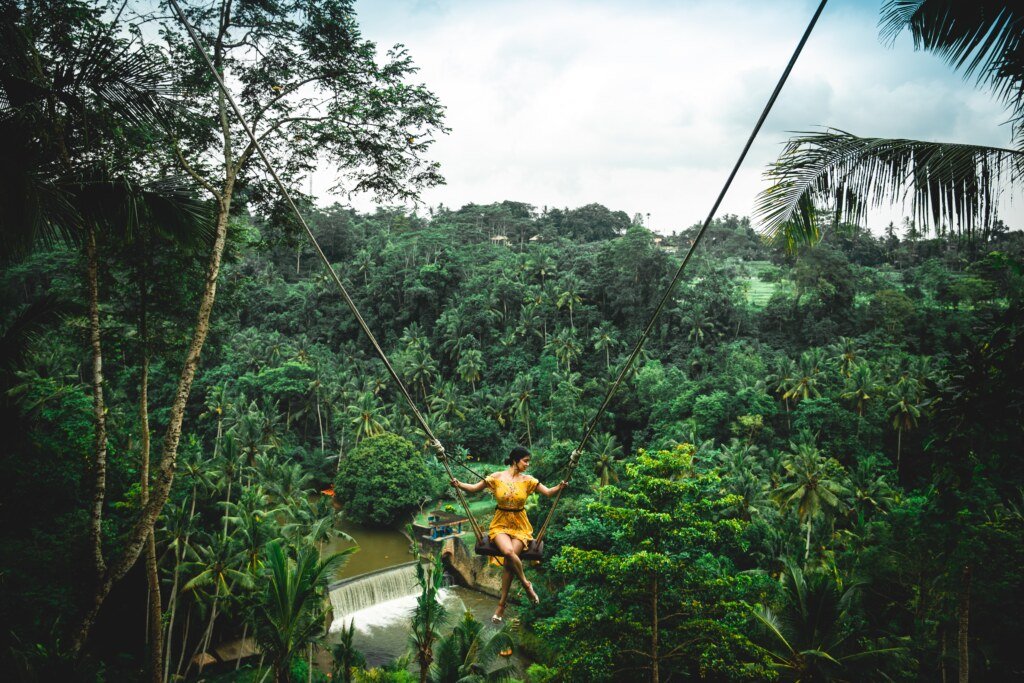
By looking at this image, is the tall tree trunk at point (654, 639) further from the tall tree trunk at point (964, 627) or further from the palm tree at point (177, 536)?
the palm tree at point (177, 536)

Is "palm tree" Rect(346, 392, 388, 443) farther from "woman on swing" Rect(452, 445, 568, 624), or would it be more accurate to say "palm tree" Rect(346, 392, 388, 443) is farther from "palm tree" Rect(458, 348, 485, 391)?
"woman on swing" Rect(452, 445, 568, 624)

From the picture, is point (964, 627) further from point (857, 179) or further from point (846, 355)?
point (846, 355)

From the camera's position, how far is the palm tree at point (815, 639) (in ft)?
42.7

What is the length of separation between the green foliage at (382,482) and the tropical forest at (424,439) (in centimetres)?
17

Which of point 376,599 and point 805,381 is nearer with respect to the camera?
point 376,599

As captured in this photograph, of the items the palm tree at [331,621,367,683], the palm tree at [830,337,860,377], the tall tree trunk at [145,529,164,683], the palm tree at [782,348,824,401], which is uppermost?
the palm tree at [830,337,860,377]

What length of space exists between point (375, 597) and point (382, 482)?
7804 millimetres

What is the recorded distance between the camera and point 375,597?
23188 millimetres

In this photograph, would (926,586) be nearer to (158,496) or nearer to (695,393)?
(158,496)

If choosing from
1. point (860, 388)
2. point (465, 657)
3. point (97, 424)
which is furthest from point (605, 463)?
point (97, 424)

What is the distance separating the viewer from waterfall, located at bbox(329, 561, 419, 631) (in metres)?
21.9

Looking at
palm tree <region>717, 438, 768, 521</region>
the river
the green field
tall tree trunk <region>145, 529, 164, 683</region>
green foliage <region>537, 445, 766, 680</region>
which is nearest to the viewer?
tall tree trunk <region>145, 529, 164, 683</region>

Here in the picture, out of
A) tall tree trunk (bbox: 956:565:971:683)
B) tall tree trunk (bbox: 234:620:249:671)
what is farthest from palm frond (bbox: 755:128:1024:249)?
tall tree trunk (bbox: 234:620:249:671)

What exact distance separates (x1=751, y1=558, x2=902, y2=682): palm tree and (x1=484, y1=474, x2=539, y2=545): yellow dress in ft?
33.3
